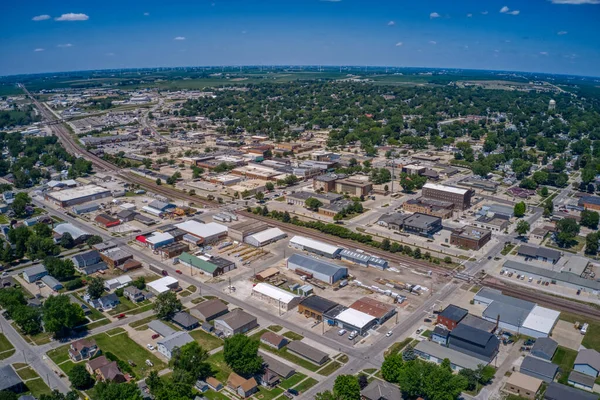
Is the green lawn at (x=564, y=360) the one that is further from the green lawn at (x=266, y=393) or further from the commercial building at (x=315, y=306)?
the green lawn at (x=266, y=393)

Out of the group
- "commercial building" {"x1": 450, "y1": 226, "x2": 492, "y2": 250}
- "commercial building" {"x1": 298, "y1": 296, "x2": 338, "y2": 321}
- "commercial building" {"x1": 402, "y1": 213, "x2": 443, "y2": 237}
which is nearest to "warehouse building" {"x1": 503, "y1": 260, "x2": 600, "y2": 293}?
"commercial building" {"x1": 450, "y1": 226, "x2": 492, "y2": 250}

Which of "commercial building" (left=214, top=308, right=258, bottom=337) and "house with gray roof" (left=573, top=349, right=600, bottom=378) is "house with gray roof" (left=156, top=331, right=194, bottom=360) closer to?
"commercial building" (left=214, top=308, right=258, bottom=337)

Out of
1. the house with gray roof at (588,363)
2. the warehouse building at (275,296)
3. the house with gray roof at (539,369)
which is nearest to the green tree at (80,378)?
the warehouse building at (275,296)

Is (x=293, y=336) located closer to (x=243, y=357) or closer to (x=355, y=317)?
(x=355, y=317)

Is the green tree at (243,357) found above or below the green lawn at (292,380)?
above

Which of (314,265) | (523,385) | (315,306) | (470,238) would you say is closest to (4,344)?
(315,306)
